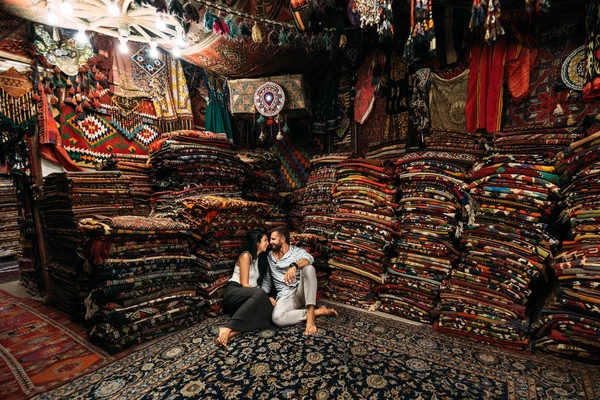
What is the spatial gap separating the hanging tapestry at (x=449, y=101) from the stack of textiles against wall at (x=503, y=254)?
0.87 metres

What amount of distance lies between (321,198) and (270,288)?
1.30m

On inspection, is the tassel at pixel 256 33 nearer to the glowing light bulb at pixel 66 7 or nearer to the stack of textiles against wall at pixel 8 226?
the glowing light bulb at pixel 66 7

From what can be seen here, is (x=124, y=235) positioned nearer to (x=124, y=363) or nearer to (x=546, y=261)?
(x=124, y=363)

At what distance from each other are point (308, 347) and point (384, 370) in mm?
530

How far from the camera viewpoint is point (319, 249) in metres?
3.26

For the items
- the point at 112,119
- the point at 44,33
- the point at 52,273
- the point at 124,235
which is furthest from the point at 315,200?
the point at 44,33

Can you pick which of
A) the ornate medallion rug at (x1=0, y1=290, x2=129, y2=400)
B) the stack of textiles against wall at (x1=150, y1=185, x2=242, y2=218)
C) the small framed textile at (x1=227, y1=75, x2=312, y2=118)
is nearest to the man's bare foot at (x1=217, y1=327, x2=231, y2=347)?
the ornate medallion rug at (x1=0, y1=290, x2=129, y2=400)

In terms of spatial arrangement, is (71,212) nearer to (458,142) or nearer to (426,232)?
(426,232)

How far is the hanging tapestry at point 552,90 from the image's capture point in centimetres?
245

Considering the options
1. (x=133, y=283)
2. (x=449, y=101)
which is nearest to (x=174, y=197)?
(x=133, y=283)

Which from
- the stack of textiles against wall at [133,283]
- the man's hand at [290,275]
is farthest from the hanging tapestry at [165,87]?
the man's hand at [290,275]

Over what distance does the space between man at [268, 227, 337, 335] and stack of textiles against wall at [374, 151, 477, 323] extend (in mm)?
→ 674

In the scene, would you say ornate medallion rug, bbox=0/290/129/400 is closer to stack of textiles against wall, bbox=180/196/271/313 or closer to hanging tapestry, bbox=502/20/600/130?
stack of textiles against wall, bbox=180/196/271/313

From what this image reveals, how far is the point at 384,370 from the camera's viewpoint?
1.73m
